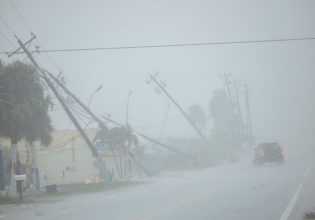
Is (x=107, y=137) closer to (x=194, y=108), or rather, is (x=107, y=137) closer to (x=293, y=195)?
(x=293, y=195)

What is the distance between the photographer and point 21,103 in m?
33.8

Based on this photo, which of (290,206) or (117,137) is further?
(117,137)

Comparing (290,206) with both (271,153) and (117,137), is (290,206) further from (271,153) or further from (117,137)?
(117,137)

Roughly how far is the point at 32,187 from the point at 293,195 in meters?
20.4

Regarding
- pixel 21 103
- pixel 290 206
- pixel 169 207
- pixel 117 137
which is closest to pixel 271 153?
pixel 117 137

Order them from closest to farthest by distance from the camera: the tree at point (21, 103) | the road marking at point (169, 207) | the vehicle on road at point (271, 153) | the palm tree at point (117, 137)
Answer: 1. the road marking at point (169, 207)
2. the tree at point (21, 103)
3. the vehicle on road at point (271, 153)
4. the palm tree at point (117, 137)

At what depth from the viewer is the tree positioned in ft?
109

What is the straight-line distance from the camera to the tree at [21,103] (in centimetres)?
3312

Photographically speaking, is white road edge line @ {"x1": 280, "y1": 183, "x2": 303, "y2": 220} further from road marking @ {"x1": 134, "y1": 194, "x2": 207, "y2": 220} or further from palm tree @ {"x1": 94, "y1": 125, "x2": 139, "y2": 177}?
palm tree @ {"x1": 94, "y1": 125, "x2": 139, "y2": 177}

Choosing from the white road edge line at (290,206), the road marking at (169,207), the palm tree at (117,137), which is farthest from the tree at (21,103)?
the white road edge line at (290,206)

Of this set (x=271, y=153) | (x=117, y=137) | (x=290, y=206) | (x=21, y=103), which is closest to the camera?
(x=290, y=206)

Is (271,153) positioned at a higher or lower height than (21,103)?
lower

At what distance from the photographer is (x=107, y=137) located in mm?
50781

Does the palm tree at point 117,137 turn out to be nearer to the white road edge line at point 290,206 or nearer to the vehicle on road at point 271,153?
the vehicle on road at point 271,153
